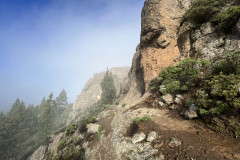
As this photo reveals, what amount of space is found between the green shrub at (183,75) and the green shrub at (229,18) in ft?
16.3

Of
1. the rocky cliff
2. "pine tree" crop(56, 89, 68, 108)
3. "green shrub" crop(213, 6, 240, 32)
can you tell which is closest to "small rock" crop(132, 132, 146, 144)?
the rocky cliff

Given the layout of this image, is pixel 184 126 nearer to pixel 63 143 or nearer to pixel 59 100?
pixel 63 143

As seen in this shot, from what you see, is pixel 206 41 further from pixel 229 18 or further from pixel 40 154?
pixel 40 154

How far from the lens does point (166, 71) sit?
1002 cm

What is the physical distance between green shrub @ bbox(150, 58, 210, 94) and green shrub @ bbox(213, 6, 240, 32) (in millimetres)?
4963

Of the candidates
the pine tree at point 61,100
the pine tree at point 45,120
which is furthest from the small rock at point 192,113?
the pine tree at point 61,100

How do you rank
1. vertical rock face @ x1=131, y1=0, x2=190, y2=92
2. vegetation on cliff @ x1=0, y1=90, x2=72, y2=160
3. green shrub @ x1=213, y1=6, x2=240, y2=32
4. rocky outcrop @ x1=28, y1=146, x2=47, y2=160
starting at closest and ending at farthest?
green shrub @ x1=213, y1=6, x2=240, y2=32, vertical rock face @ x1=131, y1=0, x2=190, y2=92, rocky outcrop @ x1=28, y1=146, x2=47, y2=160, vegetation on cliff @ x1=0, y1=90, x2=72, y2=160

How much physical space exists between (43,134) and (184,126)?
43252 mm

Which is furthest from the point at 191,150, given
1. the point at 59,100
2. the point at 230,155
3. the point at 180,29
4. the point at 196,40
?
the point at 59,100

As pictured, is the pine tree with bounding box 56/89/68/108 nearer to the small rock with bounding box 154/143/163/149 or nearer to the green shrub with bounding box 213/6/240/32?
the small rock with bounding box 154/143/163/149

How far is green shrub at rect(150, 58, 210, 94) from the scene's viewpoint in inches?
325

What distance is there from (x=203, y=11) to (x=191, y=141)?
14780mm

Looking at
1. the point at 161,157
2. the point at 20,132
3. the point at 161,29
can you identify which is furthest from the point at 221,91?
the point at 20,132

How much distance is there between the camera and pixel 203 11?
12062mm
